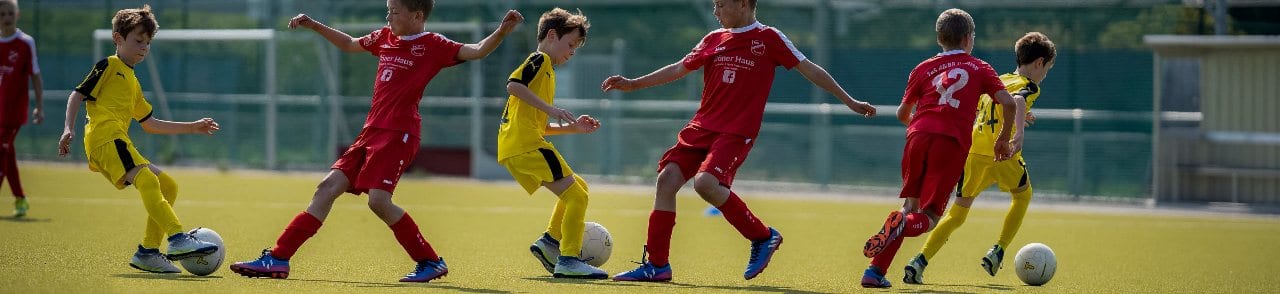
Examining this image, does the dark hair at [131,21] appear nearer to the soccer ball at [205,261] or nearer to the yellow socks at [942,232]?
the soccer ball at [205,261]

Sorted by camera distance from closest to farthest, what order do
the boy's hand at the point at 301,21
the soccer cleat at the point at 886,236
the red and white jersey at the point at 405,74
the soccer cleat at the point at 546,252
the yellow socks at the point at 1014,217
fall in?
the soccer cleat at the point at 886,236 → the red and white jersey at the point at 405,74 → the boy's hand at the point at 301,21 → the soccer cleat at the point at 546,252 → the yellow socks at the point at 1014,217

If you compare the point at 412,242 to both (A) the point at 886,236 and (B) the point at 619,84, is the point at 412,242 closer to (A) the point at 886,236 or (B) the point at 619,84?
(B) the point at 619,84

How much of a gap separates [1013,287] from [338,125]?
51.9 ft

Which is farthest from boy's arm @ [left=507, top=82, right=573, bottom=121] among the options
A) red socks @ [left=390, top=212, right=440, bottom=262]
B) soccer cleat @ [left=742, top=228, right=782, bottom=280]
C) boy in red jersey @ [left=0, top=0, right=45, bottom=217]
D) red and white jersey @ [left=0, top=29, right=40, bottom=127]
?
red and white jersey @ [left=0, top=29, right=40, bottom=127]

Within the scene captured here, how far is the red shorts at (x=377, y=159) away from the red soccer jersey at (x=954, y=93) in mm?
2402

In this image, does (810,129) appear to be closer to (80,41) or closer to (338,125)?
(338,125)

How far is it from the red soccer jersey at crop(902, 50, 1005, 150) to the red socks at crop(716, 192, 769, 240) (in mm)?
862

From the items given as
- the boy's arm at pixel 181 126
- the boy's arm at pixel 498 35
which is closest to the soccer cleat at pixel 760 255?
the boy's arm at pixel 498 35

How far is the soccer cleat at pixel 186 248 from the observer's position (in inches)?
316

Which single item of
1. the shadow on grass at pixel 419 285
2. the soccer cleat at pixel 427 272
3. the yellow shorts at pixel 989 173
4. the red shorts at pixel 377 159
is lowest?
the shadow on grass at pixel 419 285

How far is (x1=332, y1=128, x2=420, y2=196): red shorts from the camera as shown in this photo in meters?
8.01

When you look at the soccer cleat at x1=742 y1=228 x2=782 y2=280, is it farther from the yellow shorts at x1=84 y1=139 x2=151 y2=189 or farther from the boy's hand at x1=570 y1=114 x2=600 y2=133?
the yellow shorts at x1=84 y1=139 x2=151 y2=189

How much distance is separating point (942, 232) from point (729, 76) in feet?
4.62

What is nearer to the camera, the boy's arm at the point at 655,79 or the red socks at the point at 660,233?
the red socks at the point at 660,233
